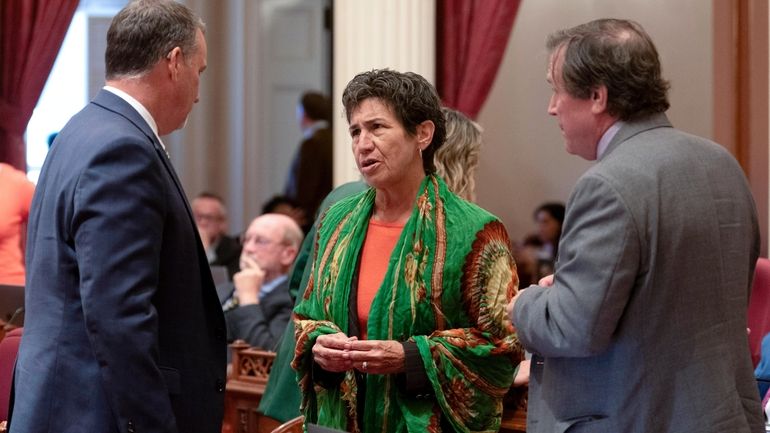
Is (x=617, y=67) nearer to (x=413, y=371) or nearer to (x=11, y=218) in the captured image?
(x=413, y=371)

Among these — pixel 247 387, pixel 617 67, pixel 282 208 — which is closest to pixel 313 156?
pixel 282 208

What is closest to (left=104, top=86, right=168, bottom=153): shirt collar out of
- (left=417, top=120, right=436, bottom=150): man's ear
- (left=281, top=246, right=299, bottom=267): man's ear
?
(left=417, top=120, right=436, bottom=150): man's ear

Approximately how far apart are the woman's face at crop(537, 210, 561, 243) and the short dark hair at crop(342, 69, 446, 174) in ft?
16.6

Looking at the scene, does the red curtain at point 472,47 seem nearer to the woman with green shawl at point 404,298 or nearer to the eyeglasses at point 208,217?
the eyeglasses at point 208,217

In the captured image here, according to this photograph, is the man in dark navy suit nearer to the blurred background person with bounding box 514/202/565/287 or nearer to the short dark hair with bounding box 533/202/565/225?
the blurred background person with bounding box 514/202/565/287

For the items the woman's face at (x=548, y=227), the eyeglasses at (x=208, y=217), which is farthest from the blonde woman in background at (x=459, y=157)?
the eyeglasses at (x=208, y=217)

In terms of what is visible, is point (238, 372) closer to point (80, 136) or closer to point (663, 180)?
point (80, 136)

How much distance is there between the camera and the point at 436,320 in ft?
8.82

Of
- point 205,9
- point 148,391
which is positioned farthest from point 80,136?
point 205,9

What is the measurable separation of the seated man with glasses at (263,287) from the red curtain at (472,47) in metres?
1.10

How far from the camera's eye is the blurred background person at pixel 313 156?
28.9ft

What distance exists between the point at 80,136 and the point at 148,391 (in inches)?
22.0

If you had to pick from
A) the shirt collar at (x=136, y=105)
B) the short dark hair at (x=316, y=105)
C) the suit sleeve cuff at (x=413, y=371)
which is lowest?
the suit sleeve cuff at (x=413, y=371)

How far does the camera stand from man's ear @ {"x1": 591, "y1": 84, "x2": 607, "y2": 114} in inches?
86.9
